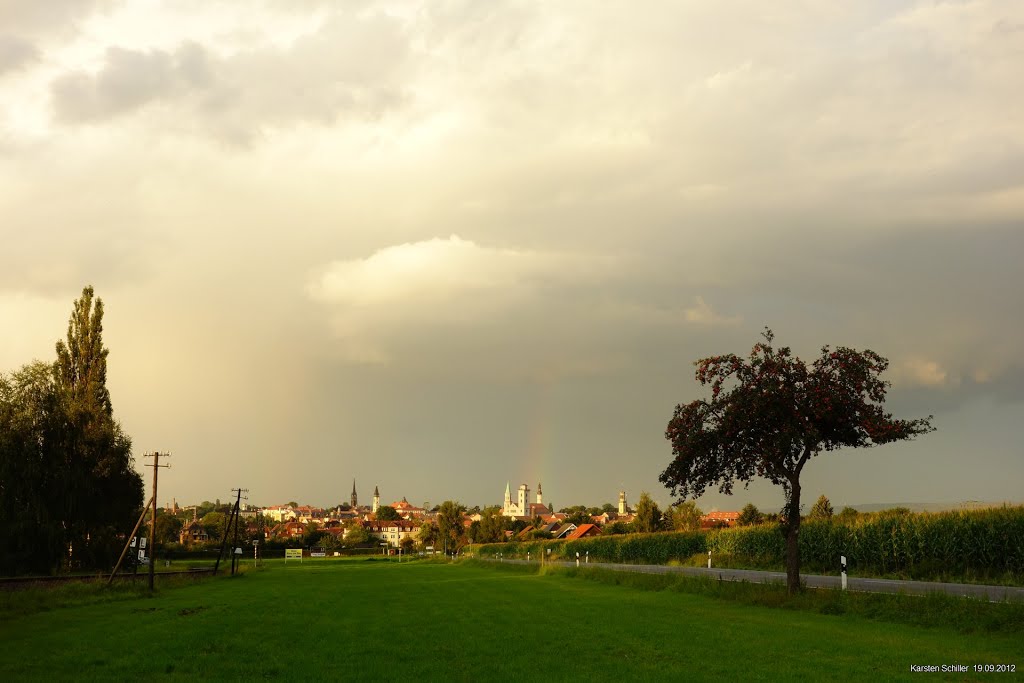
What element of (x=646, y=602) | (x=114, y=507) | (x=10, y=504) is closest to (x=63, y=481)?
(x=10, y=504)

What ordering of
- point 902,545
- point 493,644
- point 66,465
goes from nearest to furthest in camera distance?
point 493,644 < point 902,545 < point 66,465

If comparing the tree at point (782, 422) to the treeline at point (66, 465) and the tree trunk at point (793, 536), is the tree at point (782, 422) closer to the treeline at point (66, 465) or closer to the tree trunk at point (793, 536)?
the tree trunk at point (793, 536)

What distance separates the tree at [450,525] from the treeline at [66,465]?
79802mm

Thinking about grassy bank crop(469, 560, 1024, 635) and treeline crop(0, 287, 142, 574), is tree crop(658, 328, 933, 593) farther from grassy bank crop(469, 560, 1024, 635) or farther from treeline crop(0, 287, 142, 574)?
treeline crop(0, 287, 142, 574)

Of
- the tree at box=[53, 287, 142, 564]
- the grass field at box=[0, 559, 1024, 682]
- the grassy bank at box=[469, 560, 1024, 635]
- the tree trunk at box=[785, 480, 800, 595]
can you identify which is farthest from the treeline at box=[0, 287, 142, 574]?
the tree trunk at box=[785, 480, 800, 595]

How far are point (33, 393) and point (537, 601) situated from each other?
50.9 metres

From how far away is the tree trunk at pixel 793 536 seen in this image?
107ft

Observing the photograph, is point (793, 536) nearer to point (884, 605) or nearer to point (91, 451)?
point (884, 605)

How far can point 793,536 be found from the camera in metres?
33.6

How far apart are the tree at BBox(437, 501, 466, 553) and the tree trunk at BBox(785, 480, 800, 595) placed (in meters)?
131

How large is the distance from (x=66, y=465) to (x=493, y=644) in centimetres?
5796

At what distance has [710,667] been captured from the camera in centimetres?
1775

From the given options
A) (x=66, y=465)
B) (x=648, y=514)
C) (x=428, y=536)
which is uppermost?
(x=66, y=465)

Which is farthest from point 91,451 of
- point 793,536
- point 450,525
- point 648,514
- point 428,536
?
point 428,536
